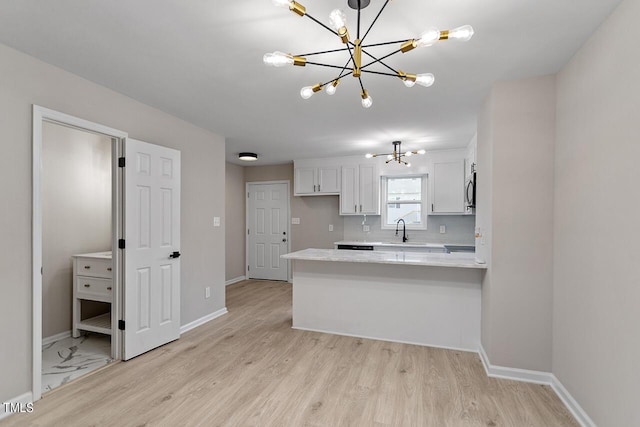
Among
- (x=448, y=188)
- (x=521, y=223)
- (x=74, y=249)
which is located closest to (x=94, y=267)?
(x=74, y=249)

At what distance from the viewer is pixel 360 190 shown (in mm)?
5578

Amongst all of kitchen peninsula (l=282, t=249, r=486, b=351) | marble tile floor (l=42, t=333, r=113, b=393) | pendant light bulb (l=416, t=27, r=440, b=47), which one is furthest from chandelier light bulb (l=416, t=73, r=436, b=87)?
marble tile floor (l=42, t=333, r=113, b=393)

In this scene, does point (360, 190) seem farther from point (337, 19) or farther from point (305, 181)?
point (337, 19)

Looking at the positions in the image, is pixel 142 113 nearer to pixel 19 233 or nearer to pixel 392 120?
pixel 19 233

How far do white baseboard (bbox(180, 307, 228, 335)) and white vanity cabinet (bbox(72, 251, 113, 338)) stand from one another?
74cm

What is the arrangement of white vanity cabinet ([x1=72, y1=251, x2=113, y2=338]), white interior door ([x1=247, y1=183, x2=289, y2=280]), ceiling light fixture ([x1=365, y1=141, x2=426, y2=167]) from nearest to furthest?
white vanity cabinet ([x1=72, y1=251, x2=113, y2=338])
ceiling light fixture ([x1=365, y1=141, x2=426, y2=167])
white interior door ([x1=247, y1=183, x2=289, y2=280])

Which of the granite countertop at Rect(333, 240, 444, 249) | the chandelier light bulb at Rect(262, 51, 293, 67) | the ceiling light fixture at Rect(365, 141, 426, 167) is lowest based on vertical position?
the granite countertop at Rect(333, 240, 444, 249)

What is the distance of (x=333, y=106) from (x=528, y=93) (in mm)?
1680

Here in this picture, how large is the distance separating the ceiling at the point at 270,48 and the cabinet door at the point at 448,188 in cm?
162

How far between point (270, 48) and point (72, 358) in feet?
10.6

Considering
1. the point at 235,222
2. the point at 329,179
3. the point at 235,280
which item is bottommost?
the point at 235,280

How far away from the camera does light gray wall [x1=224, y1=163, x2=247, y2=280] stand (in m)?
6.23

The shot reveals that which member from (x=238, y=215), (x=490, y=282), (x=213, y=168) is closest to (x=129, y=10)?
(x=213, y=168)

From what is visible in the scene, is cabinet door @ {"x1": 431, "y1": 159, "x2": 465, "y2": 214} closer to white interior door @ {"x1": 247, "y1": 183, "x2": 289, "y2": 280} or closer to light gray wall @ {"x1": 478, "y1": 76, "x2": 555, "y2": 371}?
light gray wall @ {"x1": 478, "y1": 76, "x2": 555, "y2": 371}
